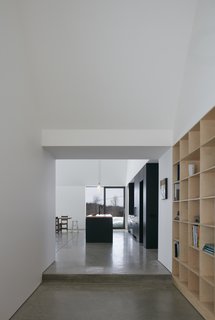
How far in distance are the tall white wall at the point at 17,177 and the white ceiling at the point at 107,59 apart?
340 mm

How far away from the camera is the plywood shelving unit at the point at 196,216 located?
171 inches

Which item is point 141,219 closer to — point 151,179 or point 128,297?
point 151,179

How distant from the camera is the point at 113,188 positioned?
57.7ft

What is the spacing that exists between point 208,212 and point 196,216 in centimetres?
67

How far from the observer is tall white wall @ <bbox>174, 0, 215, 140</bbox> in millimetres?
4047

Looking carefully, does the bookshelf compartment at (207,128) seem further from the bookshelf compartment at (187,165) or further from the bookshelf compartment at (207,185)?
the bookshelf compartment at (187,165)

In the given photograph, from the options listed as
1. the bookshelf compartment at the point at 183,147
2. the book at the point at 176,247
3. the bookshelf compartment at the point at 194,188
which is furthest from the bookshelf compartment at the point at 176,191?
→ the bookshelf compartment at the point at 194,188

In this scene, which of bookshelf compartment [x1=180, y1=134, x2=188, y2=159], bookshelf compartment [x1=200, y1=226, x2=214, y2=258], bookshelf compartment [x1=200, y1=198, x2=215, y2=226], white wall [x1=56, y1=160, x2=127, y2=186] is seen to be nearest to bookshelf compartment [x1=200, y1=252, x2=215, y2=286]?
bookshelf compartment [x1=200, y1=226, x2=214, y2=258]

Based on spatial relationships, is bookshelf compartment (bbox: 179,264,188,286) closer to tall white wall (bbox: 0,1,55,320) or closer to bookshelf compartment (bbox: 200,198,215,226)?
bookshelf compartment (bbox: 200,198,215,226)

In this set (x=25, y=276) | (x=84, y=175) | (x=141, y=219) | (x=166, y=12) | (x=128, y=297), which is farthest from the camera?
(x=84, y=175)

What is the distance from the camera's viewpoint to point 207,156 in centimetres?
438

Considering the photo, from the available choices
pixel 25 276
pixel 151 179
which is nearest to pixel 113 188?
pixel 151 179

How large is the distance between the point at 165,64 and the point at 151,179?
15.4 feet

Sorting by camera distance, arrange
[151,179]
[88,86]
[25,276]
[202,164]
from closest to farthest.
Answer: [202,164]
[25,276]
[88,86]
[151,179]
